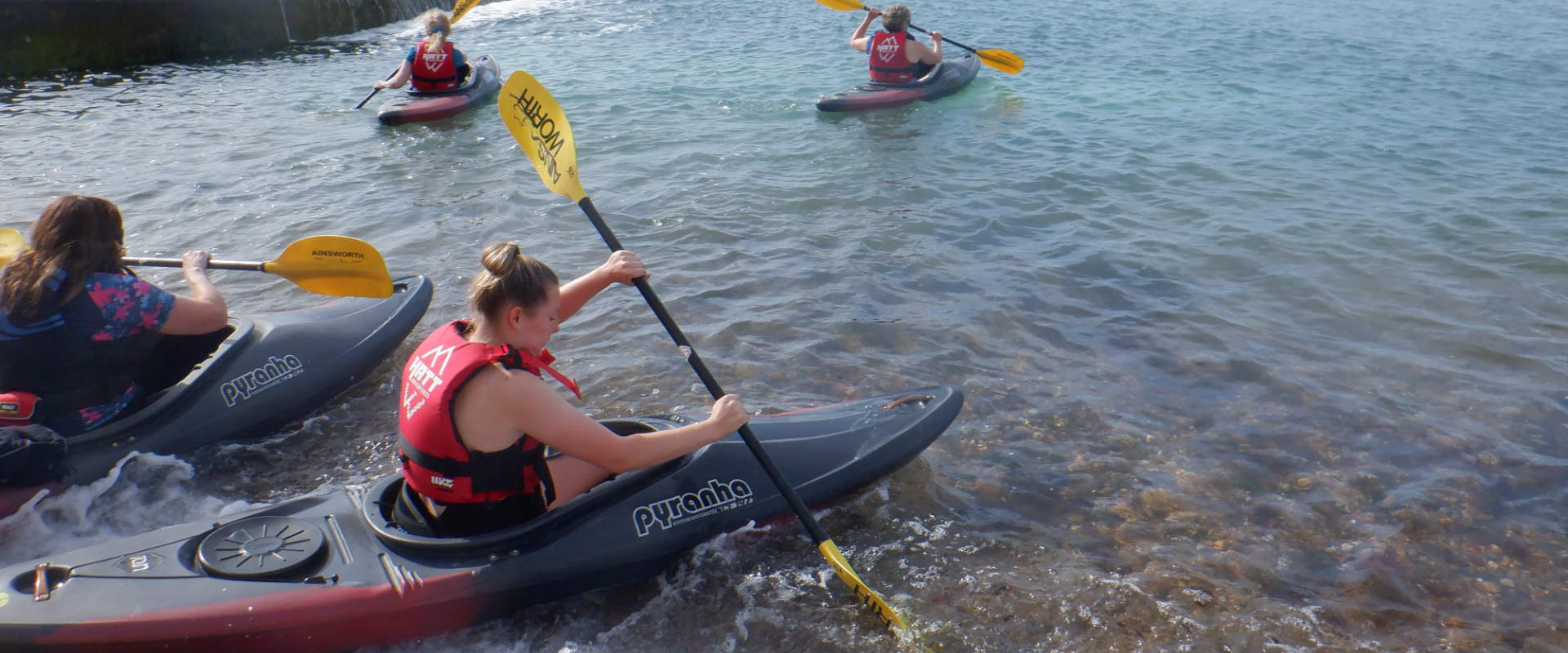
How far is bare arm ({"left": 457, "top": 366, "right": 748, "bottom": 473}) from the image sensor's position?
2633 millimetres

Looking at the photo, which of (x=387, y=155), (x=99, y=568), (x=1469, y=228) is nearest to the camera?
(x=99, y=568)

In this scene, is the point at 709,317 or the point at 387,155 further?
the point at 387,155

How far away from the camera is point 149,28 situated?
13117 millimetres

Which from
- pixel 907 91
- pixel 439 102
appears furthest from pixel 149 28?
pixel 907 91

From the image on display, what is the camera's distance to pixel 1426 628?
10.4 feet

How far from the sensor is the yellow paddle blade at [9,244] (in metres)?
4.13

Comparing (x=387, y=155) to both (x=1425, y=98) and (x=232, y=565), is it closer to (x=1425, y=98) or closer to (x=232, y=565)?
(x=232, y=565)

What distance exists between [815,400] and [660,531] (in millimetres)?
1442

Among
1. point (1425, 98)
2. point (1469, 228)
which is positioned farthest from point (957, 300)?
point (1425, 98)

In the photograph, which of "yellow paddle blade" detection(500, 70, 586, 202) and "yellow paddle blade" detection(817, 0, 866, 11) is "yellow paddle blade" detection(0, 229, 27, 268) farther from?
"yellow paddle blade" detection(817, 0, 866, 11)

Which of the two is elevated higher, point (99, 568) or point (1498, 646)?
point (99, 568)

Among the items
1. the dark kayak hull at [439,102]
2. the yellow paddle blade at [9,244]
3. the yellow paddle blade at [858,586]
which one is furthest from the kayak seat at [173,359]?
the dark kayak hull at [439,102]

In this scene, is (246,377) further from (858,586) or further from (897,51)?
(897,51)

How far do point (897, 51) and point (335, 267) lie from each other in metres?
6.88
